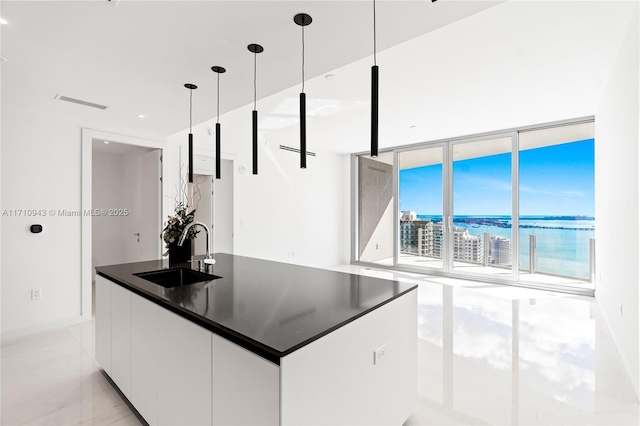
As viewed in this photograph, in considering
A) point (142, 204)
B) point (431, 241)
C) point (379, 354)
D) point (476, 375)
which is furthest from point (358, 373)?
point (431, 241)

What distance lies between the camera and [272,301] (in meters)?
1.61

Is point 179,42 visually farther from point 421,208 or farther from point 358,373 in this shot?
point 421,208

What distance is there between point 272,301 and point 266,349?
1.69ft

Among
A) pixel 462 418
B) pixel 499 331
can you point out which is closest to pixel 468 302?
pixel 499 331

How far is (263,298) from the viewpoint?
1659 millimetres

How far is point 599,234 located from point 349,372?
4.54 metres

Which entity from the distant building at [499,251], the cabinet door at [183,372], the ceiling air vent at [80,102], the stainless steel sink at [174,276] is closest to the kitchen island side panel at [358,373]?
the cabinet door at [183,372]

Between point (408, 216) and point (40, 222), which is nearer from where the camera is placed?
point (40, 222)

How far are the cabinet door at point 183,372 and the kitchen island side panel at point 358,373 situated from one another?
0.46 m

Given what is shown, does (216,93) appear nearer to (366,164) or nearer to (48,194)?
(48,194)

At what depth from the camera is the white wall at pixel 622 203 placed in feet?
7.84

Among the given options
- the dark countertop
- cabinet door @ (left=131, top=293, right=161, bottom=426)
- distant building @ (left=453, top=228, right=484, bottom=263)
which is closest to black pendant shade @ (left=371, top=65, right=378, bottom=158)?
the dark countertop

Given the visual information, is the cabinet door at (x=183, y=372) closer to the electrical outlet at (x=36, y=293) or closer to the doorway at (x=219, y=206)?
the electrical outlet at (x=36, y=293)

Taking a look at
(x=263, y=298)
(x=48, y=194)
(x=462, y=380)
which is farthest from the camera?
(x=48, y=194)
